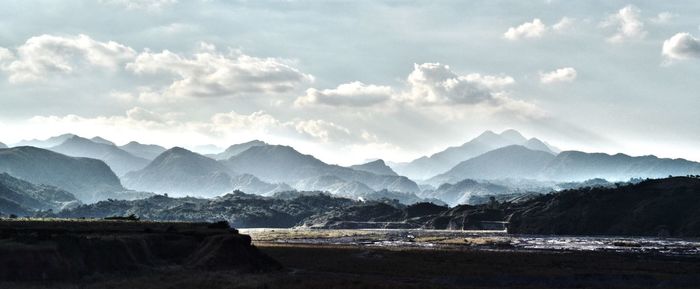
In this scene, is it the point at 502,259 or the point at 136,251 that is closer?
the point at 136,251

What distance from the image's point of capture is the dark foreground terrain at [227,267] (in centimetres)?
9506

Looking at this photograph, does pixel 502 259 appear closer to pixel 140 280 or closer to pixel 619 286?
pixel 619 286

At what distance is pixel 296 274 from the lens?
11300cm

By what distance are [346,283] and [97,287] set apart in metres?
34.9

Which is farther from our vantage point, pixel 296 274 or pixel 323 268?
pixel 323 268

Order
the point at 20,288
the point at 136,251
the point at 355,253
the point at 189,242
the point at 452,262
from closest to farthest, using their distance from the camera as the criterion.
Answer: the point at 20,288 < the point at 136,251 < the point at 189,242 < the point at 452,262 < the point at 355,253

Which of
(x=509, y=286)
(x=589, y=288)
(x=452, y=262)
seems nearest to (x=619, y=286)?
(x=589, y=288)

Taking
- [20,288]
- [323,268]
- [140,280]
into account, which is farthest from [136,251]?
[323,268]

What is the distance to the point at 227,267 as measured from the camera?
373 ft

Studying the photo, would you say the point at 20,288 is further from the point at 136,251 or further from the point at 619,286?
the point at 619,286

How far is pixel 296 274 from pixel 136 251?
27.0m

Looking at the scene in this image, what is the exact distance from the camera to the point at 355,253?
162 metres

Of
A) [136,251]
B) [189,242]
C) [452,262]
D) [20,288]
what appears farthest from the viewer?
[452,262]

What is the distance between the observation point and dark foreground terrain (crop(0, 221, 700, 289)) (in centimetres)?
9506
